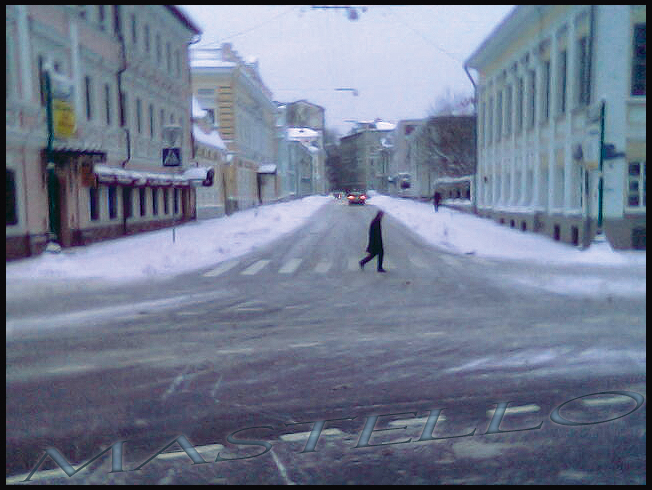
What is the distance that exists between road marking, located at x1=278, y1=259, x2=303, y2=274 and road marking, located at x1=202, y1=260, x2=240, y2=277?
4.63 feet

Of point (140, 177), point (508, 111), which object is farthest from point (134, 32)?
point (508, 111)

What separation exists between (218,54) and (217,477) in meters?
29.7

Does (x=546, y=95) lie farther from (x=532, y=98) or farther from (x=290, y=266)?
(x=290, y=266)

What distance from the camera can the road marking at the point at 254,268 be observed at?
13246 millimetres

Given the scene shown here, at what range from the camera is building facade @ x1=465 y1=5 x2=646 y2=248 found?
1586 cm

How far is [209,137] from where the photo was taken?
31.1m

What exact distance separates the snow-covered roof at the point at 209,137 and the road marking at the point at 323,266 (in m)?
14.9

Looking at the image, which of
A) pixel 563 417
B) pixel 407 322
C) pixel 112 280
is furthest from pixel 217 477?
pixel 112 280

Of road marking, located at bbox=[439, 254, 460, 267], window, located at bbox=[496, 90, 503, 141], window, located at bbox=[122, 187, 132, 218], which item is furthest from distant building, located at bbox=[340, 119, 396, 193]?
road marking, located at bbox=[439, 254, 460, 267]

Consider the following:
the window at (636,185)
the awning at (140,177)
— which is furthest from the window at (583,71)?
the awning at (140,177)

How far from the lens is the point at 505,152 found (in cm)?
2542

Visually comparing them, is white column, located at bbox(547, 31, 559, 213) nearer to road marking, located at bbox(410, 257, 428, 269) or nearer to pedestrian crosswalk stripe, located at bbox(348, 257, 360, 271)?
road marking, located at bbox(410, 257, 428, 269)

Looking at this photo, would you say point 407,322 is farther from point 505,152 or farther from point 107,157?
point 505,152

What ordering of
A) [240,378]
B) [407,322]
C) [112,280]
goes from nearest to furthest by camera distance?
[240,378], [407,322], [112,280]
